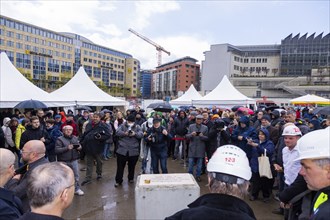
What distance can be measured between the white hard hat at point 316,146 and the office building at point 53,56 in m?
69.7

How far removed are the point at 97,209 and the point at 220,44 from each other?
74.7 meters

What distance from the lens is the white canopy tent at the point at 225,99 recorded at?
53.5 ft

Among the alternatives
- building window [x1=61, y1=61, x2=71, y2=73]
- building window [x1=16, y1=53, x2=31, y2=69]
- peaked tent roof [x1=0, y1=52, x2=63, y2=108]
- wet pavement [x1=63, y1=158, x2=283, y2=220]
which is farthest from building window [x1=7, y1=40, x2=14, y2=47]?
Result: wet pavement [x1=63, y1=158, x2=283, y2=220]

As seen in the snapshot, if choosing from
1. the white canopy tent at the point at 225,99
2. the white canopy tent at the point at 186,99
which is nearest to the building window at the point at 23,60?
the white canopy tent at the point at 186,99

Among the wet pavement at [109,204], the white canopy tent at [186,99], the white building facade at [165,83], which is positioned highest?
the white building facade at [165,83]

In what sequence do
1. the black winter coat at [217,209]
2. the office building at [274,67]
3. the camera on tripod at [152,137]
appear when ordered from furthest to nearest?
1. the office building at [274,67]
2. the camera on tripod at [152,137]
3. the black winter coat at [217,209]

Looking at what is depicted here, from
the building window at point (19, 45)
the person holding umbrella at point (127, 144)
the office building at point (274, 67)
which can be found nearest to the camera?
the person holding umbrella at point (127, 144)

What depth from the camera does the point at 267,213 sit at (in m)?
4.80

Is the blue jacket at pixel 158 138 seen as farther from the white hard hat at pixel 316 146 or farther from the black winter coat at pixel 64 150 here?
the white hard hat at pixel 316 146

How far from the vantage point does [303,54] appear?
69.3m

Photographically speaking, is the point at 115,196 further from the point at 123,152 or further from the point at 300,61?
the point at 300,61

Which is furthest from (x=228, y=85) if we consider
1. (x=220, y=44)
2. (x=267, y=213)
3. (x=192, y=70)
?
(x=192, y=70)

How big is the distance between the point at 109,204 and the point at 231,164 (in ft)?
13.5

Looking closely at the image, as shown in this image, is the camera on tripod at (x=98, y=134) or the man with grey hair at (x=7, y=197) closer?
the man with grey hair at (x=7, y=197)
